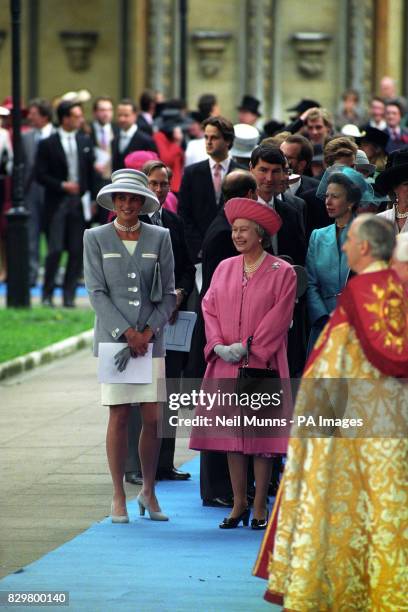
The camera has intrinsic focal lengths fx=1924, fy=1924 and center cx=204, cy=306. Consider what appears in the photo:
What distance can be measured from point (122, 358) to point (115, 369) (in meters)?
0.07

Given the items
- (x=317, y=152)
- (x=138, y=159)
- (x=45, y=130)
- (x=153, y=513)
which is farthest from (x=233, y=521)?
(x=45, y=130)

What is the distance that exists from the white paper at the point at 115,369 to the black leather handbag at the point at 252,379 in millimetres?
483

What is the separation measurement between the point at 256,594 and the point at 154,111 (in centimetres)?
1922

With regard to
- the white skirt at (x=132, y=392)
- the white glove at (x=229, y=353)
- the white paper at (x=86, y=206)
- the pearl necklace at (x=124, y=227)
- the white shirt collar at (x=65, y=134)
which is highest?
the pearl necklace at (x=124, y=227)

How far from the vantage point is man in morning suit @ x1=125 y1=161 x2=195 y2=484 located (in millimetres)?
11586

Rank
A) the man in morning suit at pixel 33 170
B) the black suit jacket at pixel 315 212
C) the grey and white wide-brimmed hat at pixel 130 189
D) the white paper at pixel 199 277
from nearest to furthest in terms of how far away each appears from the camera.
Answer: the grey and white wide-brimmed hat at pixel 130 189
the black suit jacket at pixel 315 212
the white paper at pixel 199 277
the man in morning suit at pixel 33 170

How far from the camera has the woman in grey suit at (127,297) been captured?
10.1m

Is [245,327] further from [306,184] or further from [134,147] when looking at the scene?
[134,147]

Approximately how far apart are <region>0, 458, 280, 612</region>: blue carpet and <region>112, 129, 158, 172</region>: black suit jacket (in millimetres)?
11315

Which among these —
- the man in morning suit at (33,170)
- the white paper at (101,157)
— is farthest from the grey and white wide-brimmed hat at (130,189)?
the man in morning suit at (33,170)

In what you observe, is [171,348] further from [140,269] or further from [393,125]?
[393,125]

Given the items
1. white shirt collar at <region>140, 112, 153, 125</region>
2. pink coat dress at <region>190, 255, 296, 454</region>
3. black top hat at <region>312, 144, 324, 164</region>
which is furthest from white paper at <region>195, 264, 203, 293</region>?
white shirt collar at <region>140, 112, 153, 125</region>

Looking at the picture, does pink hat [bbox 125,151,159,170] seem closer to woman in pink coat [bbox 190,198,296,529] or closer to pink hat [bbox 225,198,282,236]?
woman in pink coat [bbox 190,198,296,529]

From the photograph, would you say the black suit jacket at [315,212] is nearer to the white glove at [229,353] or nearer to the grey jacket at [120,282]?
the grey jacket at [120,282]
